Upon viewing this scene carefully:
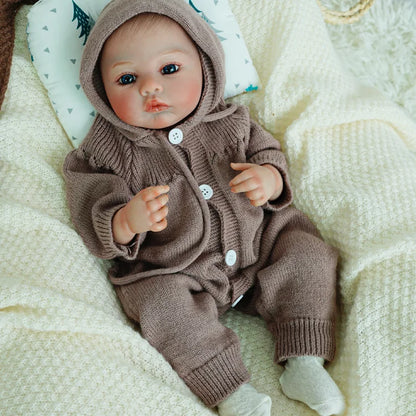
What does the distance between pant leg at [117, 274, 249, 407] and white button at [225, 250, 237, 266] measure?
108 millimetres

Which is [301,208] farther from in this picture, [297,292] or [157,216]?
[157,216]

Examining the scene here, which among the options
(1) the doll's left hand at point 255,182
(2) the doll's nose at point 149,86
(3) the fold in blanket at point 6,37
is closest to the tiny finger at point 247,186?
(1) the doll's left hand at point 255,182

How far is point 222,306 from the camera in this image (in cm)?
125

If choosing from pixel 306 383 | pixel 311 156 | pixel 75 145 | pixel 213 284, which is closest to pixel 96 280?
pixel 213 284

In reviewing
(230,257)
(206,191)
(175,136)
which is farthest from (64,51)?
(230,257)

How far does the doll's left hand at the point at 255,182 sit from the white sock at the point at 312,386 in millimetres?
354

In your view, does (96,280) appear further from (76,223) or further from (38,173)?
(38,173)

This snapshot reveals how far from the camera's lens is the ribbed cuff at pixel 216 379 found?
3.42 feet

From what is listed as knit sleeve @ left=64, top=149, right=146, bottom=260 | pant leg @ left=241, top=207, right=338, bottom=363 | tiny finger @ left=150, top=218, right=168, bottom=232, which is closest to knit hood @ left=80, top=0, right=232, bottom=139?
knit sleeve @ left=64, top=149, right=146, bottom=260

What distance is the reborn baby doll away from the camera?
3.51 ft

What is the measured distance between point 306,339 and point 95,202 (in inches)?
21.5

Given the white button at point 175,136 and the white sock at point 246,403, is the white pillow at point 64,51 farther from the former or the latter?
the white sock at point 246,403

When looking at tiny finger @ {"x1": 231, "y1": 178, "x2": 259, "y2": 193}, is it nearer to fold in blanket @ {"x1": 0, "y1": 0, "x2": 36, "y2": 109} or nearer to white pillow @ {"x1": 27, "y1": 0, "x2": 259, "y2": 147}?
white pillow @ {"x1": 27, "y1": 0, "x2": 259, "y2": 147}

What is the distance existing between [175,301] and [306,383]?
0.31 metres
